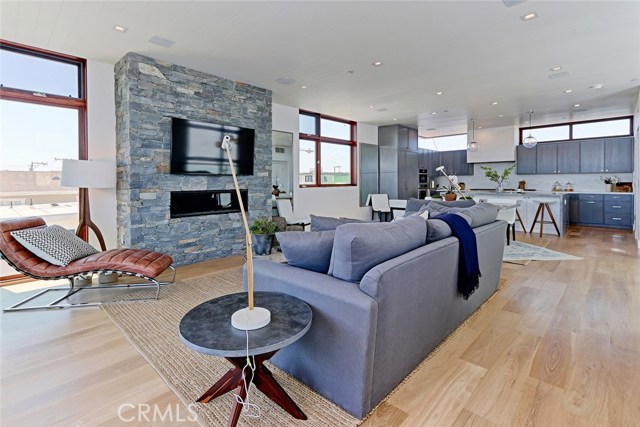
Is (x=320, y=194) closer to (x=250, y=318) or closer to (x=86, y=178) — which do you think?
(x=86, y=178)

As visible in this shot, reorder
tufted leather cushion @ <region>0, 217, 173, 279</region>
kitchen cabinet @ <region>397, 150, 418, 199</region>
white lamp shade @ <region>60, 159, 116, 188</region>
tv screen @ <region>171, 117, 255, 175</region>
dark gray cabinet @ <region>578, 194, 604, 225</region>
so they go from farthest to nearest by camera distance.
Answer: kitchen cabinet @ <region>397, 150, 418, 199</region>
dark gray cabinet @ <region>578, 194, 604, 225</region>
tv screen @ <region>171, 117, 255, 175</region>
white lamp shade @ <region>60, 159, 116, 188</region>
tufted leather cushion @ <region>0, 217, 173, 279</region>

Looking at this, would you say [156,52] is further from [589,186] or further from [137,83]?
[589,186]

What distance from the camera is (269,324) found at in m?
1.47

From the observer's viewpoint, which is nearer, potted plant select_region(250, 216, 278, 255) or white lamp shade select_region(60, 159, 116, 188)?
white lamp shade select_region(60, 159, 116, 188)

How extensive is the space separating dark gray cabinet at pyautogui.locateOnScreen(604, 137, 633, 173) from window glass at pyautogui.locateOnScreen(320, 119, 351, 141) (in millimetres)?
6266

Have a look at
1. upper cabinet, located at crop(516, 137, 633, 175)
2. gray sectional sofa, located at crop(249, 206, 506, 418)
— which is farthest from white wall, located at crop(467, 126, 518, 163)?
gray sectional sofa, located at crop(249, 206, 506, 418)

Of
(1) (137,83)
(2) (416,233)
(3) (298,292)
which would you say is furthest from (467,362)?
(1) (137,83)

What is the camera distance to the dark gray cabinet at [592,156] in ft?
26.3

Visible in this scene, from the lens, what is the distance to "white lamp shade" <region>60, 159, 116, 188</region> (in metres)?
3.68

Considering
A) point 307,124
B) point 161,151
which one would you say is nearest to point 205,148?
point 161,151

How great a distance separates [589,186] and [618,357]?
8.28 metres

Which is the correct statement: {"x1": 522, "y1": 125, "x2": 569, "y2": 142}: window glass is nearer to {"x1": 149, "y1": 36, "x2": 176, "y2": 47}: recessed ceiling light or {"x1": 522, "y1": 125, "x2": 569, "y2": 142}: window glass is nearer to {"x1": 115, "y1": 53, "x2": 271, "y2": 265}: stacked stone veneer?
{"x1": 115, "y1": 53, "x2": 271, "y2": 265}: stacked stone veneer

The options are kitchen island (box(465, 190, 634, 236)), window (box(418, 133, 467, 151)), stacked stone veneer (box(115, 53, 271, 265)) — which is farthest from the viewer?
window (box(418, 133, 467, 151))

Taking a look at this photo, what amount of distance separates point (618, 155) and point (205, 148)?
30.6 feet
